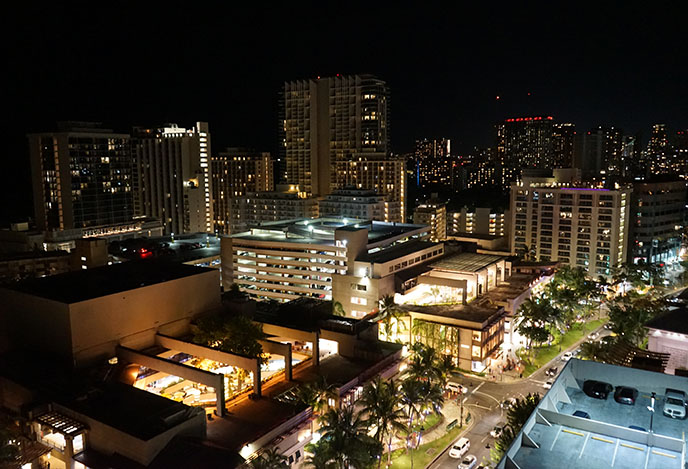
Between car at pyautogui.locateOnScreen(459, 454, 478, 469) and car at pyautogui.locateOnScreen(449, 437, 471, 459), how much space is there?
647mm

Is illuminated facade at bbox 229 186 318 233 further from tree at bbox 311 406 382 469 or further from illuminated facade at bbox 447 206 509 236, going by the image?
tree at bbox 311 406 382 469

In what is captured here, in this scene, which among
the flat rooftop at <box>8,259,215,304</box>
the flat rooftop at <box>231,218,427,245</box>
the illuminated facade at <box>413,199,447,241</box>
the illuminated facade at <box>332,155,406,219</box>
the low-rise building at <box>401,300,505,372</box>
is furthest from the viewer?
the illuminated facade at <box>332,155,406,219</box>

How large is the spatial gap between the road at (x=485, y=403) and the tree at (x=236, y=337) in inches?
619

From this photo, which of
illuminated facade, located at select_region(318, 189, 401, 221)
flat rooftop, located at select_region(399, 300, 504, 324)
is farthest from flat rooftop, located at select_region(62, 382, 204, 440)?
illuminated facade, located at select_region(318, 189, 401, 221)

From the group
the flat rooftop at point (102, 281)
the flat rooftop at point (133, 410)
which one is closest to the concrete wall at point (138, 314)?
the flat rooftop at point (102, 281)

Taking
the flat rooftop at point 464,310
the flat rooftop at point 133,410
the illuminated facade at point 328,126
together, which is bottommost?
the flat rooftop at point 464,310

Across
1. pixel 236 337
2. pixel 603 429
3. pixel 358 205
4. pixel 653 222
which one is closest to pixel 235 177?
pixel 358 205

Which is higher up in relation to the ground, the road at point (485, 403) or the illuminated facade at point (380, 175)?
the illuminated facade at point (380, 175)

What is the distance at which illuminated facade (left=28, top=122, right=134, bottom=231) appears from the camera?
102375mm

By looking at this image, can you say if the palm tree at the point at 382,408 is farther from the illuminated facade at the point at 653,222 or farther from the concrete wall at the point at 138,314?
the illuminated facade at the point at 653,222

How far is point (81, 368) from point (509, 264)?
184ft

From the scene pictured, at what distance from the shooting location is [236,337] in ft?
132

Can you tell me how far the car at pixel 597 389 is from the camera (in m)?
24.8

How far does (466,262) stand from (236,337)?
38.7 metres
